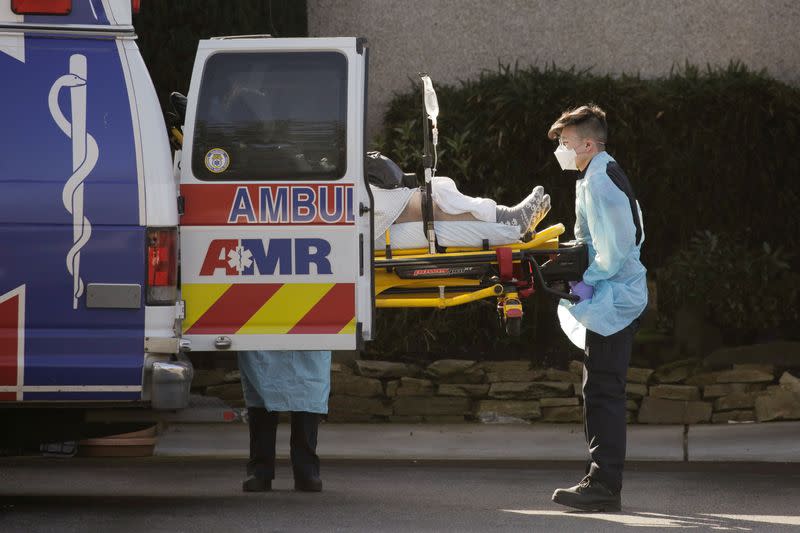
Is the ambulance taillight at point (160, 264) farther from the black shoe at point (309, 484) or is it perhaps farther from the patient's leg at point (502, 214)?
the black shoe at point (309, 484)

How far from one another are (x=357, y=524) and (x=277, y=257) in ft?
4.04

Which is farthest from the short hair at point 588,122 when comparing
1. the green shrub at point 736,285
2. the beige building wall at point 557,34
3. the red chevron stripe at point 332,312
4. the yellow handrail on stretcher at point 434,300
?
the beige building wall at point 557,34

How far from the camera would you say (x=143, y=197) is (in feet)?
20.7

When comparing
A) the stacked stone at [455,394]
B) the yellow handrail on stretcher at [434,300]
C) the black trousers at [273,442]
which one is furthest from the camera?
the stacked stone at [455,394]

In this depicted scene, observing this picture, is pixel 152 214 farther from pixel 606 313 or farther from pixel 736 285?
pixel 736 285

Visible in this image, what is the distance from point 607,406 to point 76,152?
2.63m

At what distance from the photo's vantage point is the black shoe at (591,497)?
692cm

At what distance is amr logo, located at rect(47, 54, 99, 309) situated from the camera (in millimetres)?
6270

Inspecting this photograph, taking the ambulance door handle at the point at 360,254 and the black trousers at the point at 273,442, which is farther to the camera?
the black trousers at the point at 273,442

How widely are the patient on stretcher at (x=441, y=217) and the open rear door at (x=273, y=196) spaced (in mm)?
699

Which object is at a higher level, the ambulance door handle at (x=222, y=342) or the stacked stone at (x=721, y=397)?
the ambulance door handle at (x=222, y=342)

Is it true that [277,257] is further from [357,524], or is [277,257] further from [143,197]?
[357,524]

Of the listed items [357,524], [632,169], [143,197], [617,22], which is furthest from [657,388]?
[143,197]

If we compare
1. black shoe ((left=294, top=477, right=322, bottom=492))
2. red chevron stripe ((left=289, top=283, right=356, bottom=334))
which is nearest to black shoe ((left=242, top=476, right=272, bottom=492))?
black shoe ((left=294, top=477, right=322, bottom=492))
